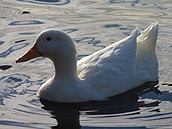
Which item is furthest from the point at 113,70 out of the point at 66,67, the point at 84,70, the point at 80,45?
the point at 80,45

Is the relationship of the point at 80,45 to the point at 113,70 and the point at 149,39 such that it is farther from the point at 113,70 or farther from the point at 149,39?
the point at 113,70

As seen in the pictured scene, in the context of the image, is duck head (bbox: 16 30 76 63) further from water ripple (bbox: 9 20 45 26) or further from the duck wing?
water ripple (bbox: 9 20 45 26)

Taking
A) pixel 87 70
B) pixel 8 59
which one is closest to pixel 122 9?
pixel 8 59

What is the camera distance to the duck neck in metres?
8.77

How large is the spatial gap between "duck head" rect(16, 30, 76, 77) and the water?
0.77 meters

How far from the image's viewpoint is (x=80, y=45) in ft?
37.9

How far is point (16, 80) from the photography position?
32.0ft

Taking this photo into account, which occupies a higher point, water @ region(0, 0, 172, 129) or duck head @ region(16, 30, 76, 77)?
duck head @ region(16, 30, 76, 77)

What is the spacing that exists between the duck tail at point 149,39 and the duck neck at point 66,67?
172cm

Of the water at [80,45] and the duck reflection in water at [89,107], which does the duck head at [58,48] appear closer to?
the duck reflection in water at [89,107]

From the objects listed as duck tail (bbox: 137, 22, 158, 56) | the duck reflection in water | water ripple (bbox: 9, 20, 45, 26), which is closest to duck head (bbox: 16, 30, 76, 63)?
the duck reflection in water

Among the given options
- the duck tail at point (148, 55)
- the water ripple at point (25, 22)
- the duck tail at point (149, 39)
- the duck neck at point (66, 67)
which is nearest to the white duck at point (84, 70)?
the duck neck at point (66, 67)

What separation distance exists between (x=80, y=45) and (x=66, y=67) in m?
2.80

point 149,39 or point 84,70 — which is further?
point 149,39
